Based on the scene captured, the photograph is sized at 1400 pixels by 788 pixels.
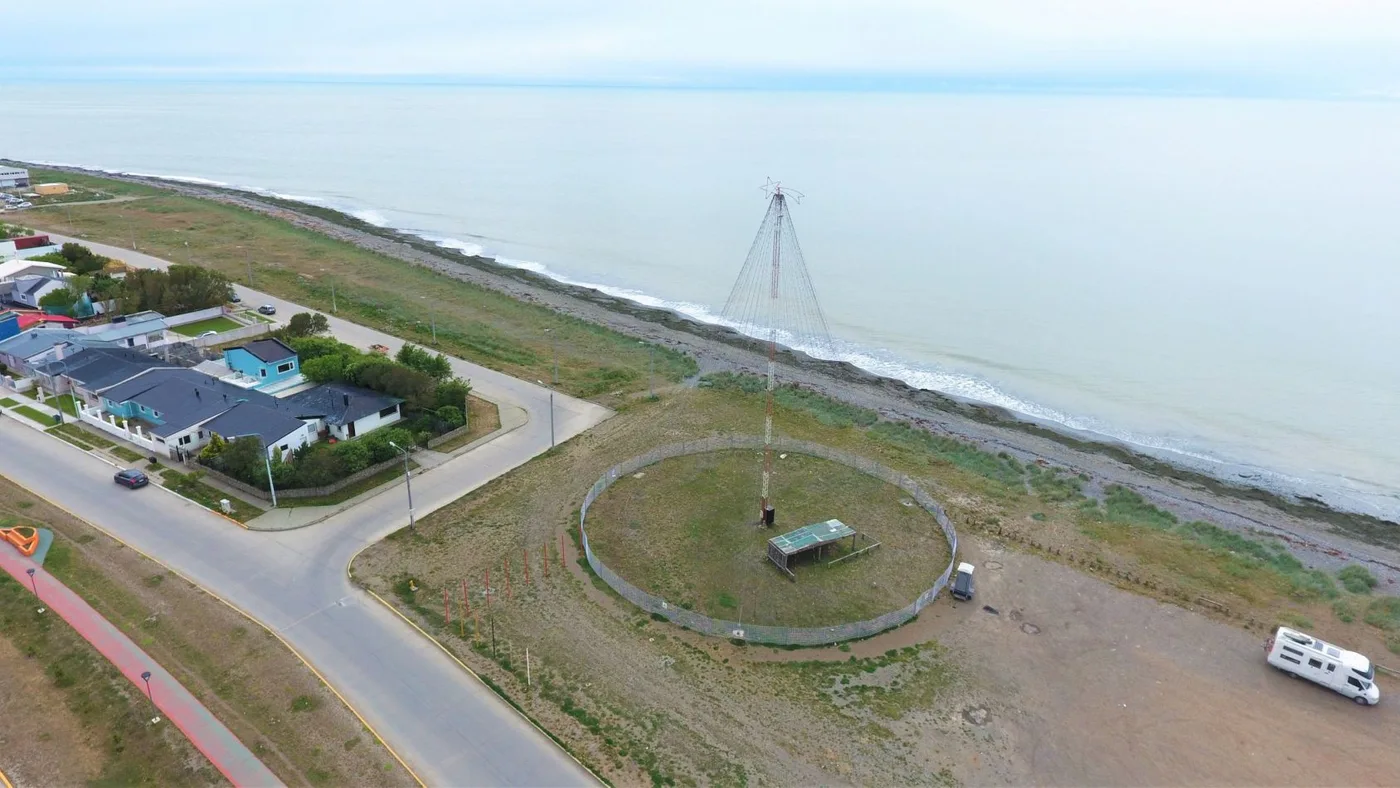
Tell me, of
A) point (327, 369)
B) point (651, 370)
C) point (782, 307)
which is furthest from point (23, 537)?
point (782, 307)

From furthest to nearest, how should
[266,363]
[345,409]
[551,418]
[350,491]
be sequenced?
[266,363] < [551,418] < [345,409] < [350,491]

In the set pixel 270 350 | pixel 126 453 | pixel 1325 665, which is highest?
pixel 270 350

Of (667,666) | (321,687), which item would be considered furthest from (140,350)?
(667,666)

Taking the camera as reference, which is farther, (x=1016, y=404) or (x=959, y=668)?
(x=1016, y=404)

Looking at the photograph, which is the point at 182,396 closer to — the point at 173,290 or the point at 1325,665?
the point at 173,290

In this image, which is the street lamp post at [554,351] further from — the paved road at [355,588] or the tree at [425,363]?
the tree at [425,363]

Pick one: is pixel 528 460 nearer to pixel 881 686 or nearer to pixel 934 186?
pixel 881 686

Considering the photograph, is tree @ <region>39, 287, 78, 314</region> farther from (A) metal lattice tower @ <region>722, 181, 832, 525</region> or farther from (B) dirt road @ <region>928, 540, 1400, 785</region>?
(B) dirt road @ <region>928, 540, 1400, 785</region>
